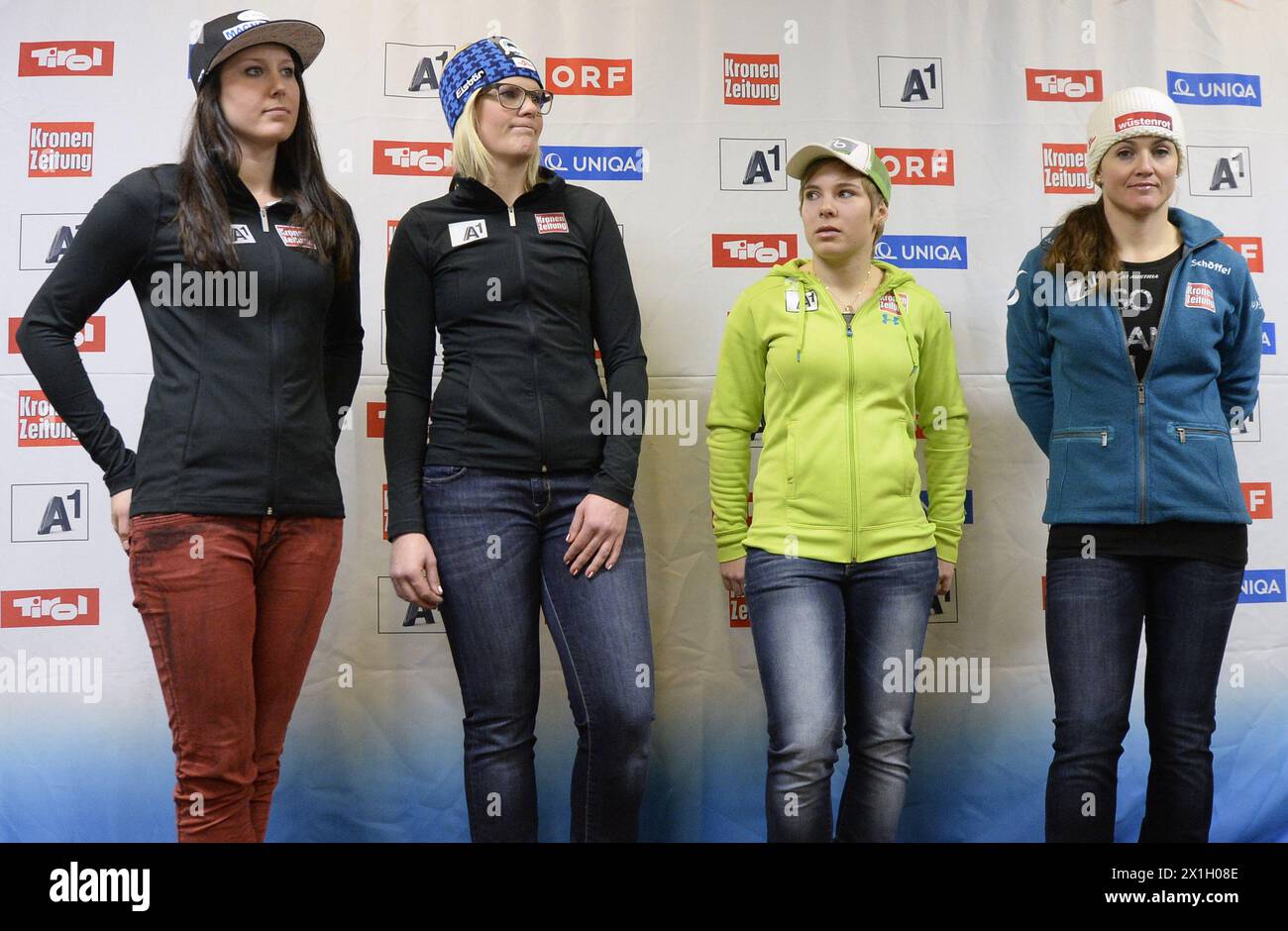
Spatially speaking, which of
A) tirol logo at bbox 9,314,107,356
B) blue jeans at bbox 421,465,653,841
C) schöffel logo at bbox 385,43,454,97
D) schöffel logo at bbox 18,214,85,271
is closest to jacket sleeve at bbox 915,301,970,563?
blue jeans at bbox 421,465,653,841

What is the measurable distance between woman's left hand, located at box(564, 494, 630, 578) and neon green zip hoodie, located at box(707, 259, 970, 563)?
0.32 m

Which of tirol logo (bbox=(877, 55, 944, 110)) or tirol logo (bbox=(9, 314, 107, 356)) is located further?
tirol logo (bbox=(877, 55, 944, 110))

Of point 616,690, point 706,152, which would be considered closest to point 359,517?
point 616,690

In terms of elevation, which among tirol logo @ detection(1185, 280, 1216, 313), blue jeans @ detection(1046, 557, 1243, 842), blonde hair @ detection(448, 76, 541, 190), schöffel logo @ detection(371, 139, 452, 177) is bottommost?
blue jeans @ detection(1046, 557, 1243, 842)

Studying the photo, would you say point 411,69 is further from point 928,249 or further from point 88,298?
point 928,249

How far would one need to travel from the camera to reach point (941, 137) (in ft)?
8.52

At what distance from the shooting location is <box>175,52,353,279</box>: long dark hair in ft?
5.56

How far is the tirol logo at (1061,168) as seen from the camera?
2.62 metres

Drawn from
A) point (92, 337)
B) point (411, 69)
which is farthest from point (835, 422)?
point (92, 337)

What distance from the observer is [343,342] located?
1960mm

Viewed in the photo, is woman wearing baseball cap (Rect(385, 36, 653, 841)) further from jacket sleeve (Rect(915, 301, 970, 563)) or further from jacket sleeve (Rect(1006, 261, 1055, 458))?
jacket sleeve (Rect(1006, 261, 1055, 458))

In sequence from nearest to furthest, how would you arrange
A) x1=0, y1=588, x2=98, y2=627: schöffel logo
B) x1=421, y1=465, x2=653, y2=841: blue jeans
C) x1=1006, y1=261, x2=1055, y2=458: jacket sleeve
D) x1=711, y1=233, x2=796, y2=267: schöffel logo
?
x1=421, y1=465, x2=653, y2=841: blue jeans → x1=1006, y1=261, x2=1055, y2=458: jacket sleeve → x1=0, y1=588, x2=98, y2=627: schöffel logo → x1=711, y1=233, x2=796, y2=267: schöffel logo

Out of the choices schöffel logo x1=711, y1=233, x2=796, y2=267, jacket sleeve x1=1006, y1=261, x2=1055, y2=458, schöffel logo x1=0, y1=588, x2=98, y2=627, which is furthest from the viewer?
schöffel logo x1=711, y1=233, x2=796, y2=267

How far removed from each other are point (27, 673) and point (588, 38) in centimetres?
212
